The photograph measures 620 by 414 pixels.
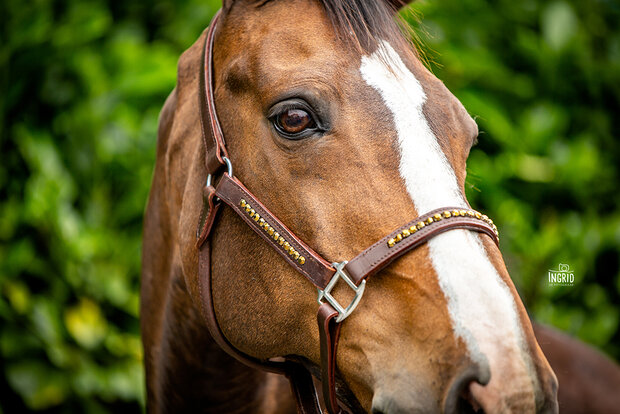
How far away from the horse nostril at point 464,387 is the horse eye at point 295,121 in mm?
774

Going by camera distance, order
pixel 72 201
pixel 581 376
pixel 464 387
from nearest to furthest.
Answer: pixel 464 387 → pixel 581 376 → pixel 72 201

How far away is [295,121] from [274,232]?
1.06 ft

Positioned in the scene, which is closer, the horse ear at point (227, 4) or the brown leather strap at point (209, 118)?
the brown leather strap at point (209, 118)

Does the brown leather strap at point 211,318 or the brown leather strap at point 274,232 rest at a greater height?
the brown leather strap at point 274,232

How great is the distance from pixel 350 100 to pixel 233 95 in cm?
42

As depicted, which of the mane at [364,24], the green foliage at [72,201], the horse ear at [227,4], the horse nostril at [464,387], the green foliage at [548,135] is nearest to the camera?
the horse nostril at [464,387]

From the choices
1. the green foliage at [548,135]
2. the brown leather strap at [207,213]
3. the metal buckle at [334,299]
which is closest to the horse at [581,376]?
the green foliage at [548,135]

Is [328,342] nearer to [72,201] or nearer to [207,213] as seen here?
[207,213]

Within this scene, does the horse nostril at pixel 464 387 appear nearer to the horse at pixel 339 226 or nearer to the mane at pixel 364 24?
the horse at pixel 339 226

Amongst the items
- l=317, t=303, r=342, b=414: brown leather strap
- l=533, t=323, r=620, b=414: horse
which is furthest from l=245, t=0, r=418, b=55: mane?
l=533, t=323, r=620, b=414: horse

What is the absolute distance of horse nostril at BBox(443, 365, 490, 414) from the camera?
119 cm

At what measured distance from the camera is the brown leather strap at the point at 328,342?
1437mm

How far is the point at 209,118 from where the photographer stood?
5.95 feet

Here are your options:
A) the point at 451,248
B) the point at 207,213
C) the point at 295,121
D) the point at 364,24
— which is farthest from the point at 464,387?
the point at 364,24
